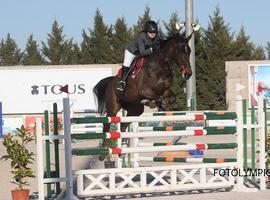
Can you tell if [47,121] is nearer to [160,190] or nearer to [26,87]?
[160,190]

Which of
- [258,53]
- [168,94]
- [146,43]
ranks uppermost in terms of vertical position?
[258,53]

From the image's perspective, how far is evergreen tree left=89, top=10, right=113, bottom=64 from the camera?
34.3 m

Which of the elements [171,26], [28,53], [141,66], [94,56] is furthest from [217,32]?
[141,66]

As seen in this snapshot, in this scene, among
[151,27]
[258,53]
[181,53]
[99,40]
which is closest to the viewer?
[181,53]

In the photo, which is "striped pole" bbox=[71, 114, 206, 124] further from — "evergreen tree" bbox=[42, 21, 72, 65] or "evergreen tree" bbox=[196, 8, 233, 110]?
"evergreen tree" bbox=[42, 21, 72, 65]

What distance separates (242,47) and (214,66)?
277 centimetres

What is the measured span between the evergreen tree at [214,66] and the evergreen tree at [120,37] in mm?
4504

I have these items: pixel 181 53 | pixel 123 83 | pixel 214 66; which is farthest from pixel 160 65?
pixel 214 66

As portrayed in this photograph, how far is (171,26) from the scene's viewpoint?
3064 centimetres

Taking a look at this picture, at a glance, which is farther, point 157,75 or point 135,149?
point 157,75

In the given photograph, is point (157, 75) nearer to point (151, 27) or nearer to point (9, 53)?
point (151, 27)

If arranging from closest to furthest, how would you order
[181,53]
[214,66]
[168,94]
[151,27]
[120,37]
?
[181,53]
[151,27]
[168,94]
[214,66]
[120,37]

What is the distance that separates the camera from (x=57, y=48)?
123 ft

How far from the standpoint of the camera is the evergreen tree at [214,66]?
99.3 ft
